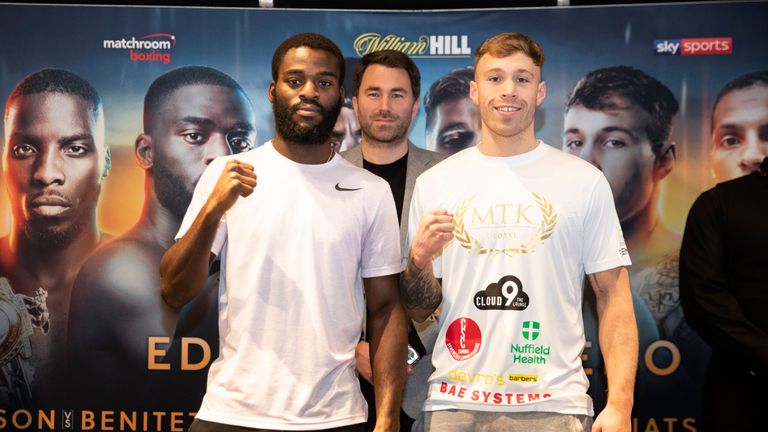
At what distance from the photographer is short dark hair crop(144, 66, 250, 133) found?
4.47 m

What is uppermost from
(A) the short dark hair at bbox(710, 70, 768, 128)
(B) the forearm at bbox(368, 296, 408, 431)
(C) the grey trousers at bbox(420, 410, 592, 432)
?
(A) the short dark hair at bbox(710, 70, 768, 128)

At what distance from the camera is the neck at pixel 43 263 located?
173 inches

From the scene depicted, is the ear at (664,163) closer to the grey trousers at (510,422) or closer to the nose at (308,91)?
the grey trousers at (510,422)

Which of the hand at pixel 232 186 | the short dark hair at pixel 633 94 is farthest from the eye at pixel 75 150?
the short dark hair at pixel 633 94

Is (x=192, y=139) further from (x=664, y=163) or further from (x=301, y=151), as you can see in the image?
(x=664, y=163)

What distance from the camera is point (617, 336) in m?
2.69

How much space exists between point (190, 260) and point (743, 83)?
3.20 metres

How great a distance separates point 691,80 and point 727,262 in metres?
1.22

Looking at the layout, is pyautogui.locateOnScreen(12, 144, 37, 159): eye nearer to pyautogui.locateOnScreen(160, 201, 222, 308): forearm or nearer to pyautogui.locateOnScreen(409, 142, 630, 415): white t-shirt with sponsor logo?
pyautogui.locateOnScreen(160, 201, 222, 308): forearm

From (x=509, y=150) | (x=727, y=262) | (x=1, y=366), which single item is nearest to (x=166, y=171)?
(x=1, y=366)

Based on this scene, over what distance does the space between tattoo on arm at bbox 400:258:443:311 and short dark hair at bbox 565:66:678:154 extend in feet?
6.89

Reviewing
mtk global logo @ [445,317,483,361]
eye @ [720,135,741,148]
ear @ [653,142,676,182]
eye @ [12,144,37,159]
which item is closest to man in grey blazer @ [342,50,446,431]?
mtk global logo @ [445,317,483,361]

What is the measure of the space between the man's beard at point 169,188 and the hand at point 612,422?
8.77 feet

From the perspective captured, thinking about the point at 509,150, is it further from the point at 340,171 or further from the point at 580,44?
the point at 580,44
